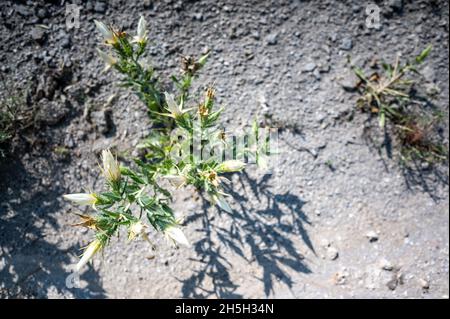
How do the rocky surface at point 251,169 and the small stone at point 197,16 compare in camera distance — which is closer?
the rocky surface at point 251,169

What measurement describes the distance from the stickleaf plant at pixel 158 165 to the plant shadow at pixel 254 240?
22.2 inches

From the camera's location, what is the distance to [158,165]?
2.67 meters

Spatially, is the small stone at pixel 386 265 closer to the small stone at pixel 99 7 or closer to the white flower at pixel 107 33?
the white flower at pixel 107 33

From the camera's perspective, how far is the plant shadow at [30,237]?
3.21m

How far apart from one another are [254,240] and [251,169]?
63 centimetres

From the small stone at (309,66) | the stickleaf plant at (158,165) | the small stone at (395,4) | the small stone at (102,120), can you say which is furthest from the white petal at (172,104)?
the small stone at (395,4)

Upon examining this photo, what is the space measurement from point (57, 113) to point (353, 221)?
2.74 meters

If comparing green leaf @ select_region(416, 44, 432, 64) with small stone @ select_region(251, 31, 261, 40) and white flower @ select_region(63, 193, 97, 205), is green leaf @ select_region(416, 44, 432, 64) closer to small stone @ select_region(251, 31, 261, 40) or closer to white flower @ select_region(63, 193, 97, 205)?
small stone @ select_region(251, 31, 261, 40)

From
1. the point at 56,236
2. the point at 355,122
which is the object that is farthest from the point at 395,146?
the point at 56,236

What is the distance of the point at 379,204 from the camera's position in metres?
3.51

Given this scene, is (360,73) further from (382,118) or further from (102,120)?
(102,120)

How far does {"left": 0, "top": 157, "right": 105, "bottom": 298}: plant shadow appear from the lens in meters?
3.21

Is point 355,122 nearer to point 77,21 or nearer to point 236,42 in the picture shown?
point 236,42

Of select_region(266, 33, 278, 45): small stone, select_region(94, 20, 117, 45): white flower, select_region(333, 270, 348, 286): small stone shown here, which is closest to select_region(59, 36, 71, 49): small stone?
select_region(94, 20, 117, 45): white flower
